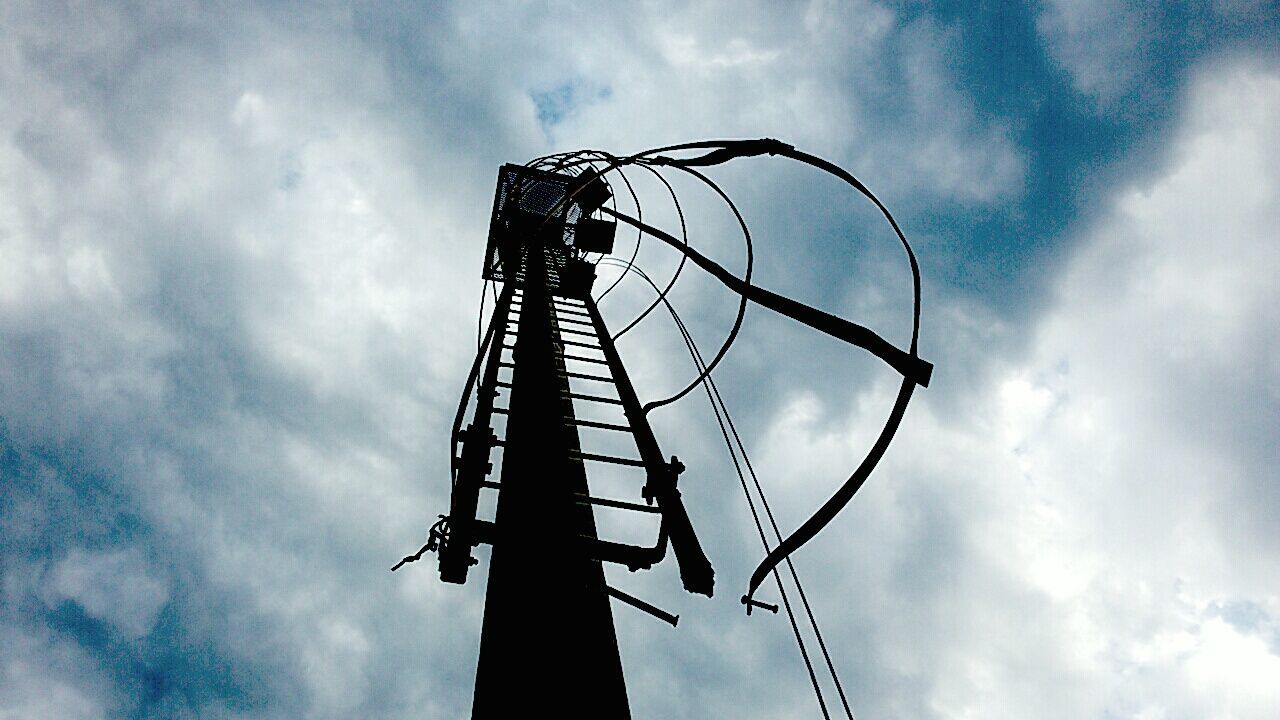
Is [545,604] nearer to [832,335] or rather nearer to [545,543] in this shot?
[545,543]

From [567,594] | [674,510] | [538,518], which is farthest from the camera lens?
[674,510]

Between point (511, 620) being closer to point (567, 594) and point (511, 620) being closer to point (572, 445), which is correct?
point (567, 594)

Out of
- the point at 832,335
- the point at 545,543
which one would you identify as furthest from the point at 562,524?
the point at 832,335

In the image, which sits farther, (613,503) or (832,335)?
(613,503)

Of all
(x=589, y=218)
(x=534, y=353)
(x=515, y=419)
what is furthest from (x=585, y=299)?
(x=515, y=419)

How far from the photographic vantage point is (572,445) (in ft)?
13.9

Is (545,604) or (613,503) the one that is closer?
(545,604)

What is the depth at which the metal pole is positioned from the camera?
8.04 ft

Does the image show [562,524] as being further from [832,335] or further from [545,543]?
[832,335]

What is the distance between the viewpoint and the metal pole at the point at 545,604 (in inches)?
96.4

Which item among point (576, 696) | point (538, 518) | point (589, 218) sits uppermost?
point (589, 218)

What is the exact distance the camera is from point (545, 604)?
2.77 m

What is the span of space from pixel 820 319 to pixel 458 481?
6.94ft

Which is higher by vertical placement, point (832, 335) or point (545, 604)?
point (832, 335)
